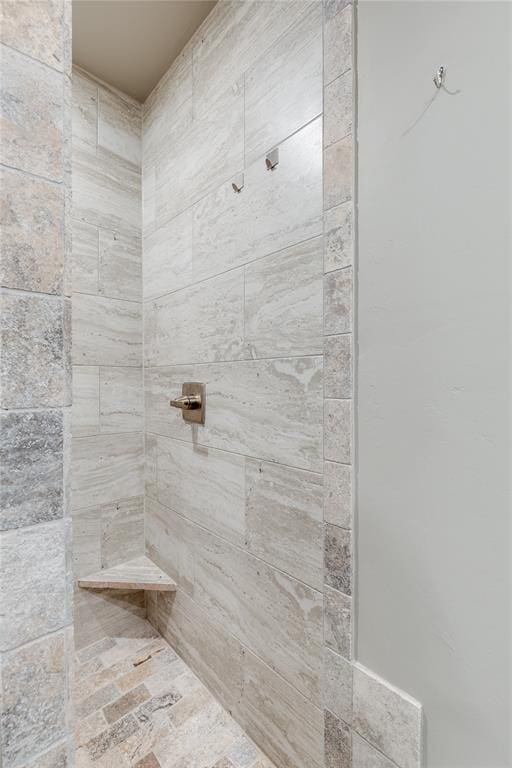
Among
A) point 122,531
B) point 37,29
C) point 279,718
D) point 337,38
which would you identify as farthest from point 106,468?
point 337,38

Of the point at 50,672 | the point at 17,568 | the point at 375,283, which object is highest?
the point at 375,283

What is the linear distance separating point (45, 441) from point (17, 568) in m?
0.15

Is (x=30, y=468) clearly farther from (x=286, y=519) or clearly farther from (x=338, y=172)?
(x=338, y=172)

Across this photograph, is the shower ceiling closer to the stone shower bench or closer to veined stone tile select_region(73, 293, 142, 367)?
veined stone tile select_region(73, 293, 142, 367)

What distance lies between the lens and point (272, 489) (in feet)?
3.43

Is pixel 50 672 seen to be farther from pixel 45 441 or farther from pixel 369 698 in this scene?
pixel 369 698

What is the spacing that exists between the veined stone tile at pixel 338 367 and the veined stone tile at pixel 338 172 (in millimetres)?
310

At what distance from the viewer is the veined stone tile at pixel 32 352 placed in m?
0.44

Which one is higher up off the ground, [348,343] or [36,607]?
[348,343]

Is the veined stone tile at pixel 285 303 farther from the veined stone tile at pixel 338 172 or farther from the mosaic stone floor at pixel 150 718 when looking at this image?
the mosaic stone floor at pixel 150 718

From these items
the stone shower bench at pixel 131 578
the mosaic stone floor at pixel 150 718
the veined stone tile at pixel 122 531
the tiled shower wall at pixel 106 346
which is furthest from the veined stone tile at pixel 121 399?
the mosaic stone floor at pixel 150 718

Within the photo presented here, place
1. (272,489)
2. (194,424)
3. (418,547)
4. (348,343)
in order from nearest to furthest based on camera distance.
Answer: (418,547)
(348,343)
(272,489)
(194,424)

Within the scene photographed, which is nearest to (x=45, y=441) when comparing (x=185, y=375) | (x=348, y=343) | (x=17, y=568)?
(x=17, y=568)

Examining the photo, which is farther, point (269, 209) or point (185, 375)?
point (185, 375)
